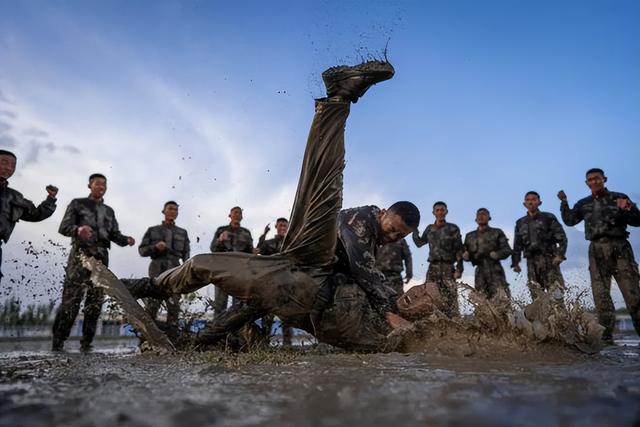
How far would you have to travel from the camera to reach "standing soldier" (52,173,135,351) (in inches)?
273

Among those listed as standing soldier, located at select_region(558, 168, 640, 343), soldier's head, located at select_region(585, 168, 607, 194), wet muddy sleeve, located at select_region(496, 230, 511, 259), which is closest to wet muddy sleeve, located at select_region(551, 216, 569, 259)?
wet muddy sleeve, located at select_region(496, 230, 511, 259)

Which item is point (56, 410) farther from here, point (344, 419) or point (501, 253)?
point (501, 253)

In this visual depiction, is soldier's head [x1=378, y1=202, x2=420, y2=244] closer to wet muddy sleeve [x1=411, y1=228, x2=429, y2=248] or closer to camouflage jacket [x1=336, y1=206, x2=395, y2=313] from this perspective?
camouflage jacket [x1=336, y1=206, x2=395, y2=313]

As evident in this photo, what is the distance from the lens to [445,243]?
437 inches

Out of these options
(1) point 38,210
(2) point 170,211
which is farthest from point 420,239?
(1) point 38,210

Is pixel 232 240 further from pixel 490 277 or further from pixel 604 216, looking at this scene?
pixel 604 216

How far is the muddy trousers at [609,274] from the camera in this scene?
752 centimetres

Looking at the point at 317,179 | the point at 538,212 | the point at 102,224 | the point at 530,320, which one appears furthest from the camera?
the point at 538,212

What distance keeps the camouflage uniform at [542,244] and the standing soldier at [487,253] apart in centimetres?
58

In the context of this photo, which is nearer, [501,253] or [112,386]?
[112,386]

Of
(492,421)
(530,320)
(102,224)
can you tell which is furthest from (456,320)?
(102,224)

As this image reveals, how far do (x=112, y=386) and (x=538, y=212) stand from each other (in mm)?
9725

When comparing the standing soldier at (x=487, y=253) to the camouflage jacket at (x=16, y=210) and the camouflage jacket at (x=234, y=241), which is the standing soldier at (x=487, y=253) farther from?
the camouflage jacket at (x=16, y=210)

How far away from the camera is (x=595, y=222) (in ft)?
26.2
